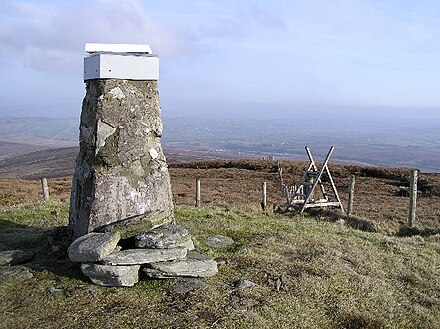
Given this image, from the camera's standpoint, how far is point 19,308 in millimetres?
7184

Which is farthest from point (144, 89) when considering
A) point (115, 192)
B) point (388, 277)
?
point (388, 277)

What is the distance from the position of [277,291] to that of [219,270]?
132 centimetres

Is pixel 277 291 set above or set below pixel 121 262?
below

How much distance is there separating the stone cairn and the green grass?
2.14 feet

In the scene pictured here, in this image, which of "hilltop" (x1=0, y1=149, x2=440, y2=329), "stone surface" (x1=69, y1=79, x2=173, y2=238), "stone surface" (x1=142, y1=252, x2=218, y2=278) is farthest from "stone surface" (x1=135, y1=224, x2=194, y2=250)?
"stone surface" (x1=69, y1=79, x2=173, y2=238)

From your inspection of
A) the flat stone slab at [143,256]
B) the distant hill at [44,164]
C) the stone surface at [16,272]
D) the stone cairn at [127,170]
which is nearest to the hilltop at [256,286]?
the stone surface at [16,272]

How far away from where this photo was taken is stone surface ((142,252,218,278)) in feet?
26.2

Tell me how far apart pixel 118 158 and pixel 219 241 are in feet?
11.1

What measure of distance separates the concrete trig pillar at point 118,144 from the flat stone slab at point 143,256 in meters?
1.20

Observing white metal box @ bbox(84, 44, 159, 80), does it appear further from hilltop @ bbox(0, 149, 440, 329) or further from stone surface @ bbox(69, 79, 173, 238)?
hilltop @ bbox(0, 149, 440, 329)

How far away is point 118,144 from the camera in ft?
29.9

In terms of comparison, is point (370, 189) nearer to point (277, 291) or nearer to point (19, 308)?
point (277, 291)

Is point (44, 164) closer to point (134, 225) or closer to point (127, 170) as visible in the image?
point (127, 170)

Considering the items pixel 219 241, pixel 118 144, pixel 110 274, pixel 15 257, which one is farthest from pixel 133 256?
pixel 219 241
